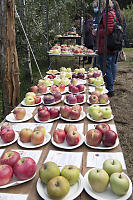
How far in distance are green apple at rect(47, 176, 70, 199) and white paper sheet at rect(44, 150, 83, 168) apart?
10.4 inches

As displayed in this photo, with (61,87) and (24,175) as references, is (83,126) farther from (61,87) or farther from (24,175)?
(61,87)

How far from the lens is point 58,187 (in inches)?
41.9

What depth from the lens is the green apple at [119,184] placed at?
109cm

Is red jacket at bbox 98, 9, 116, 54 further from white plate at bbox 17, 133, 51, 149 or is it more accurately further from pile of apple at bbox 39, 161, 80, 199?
pile of apple at bbox 39, 161, 80, 199

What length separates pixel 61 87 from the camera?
2.79 m

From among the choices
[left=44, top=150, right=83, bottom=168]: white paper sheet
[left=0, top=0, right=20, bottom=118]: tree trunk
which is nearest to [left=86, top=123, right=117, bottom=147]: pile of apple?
[left=44, top=150, right=83, bottom=168]: white paper sheet

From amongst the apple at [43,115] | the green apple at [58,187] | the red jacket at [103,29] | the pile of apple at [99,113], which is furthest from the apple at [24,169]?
the red jacket at [103,29]

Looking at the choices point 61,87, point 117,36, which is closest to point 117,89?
point 117,36

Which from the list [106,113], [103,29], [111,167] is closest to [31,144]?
[111,167]

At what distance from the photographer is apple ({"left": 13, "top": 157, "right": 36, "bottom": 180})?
1.20 m

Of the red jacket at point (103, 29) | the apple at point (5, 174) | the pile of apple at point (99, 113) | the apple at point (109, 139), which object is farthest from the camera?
the red jacket at point (103, 29)

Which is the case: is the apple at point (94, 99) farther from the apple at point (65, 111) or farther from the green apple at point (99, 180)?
the green apple at point (99, 180)

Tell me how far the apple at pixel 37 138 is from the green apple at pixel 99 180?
56 centimetres

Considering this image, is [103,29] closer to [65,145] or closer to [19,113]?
[19,113]
